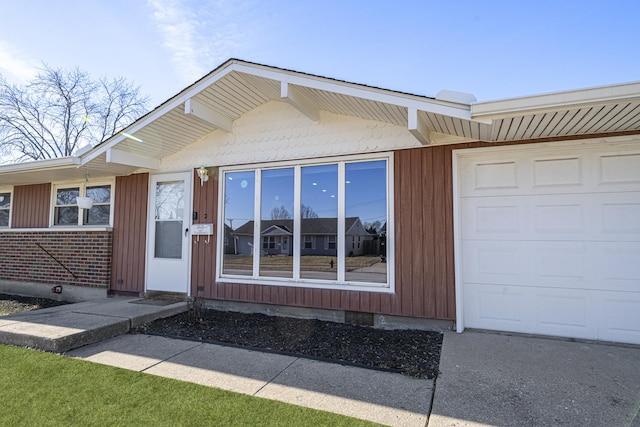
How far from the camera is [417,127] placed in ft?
13.1

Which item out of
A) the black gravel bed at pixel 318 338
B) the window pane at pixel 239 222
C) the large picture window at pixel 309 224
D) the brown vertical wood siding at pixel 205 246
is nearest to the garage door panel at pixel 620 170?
the large picture window at pixel 309 224

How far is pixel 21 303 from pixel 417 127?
7.63 meters

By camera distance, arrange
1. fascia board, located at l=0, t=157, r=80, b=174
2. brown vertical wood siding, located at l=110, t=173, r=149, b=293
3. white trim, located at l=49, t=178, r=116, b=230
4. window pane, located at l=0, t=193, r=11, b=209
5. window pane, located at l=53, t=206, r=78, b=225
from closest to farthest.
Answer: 1. fascia board, located at l=0, t=157, r=80, b=174
2. brown vertical wood siding, located at l=110, t=173, r=149, b=293
3. white trim, located at l=49, t=178, r=116, b=230
4. window pane, located at l=53, t=206, r=78, b=225
5. window pane, located at l=0, t=193, r=11, b=209

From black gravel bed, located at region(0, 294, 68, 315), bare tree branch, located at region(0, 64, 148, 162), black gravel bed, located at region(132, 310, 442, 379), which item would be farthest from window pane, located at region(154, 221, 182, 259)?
bare tree branch, located at region(0, 64, 148, 162)

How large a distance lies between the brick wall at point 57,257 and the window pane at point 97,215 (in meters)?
0.33

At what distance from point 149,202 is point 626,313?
7180 millimetres

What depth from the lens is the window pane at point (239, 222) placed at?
5.68 m

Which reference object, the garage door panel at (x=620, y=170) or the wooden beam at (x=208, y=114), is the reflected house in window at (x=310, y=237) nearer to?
the wooden beam at (x=208, y=114)

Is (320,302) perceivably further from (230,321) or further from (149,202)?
(149,202)

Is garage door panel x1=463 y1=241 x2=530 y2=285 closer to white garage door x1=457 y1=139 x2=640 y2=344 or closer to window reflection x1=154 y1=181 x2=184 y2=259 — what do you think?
white garage door x1=457 y1=139 x2=640 y2=344

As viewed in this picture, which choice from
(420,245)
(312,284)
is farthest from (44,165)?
(420,245)

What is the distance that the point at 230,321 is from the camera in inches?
200

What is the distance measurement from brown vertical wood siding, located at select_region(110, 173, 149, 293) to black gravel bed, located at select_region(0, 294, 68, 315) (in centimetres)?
117

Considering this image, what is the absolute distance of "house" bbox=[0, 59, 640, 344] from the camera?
3902mm
